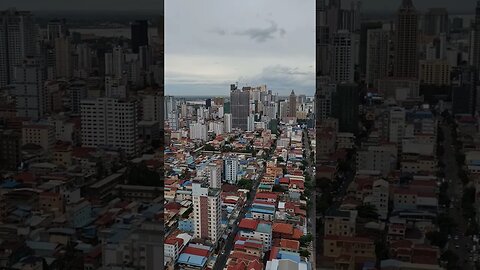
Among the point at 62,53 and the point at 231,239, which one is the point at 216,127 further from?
the point at 62,53

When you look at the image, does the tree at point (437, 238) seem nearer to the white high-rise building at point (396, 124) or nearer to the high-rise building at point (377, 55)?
the white high-rise building at point (396, 124)

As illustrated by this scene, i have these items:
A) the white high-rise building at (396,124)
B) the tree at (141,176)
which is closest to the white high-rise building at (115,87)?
the tree at (141,176)

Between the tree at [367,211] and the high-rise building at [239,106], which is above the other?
the high-rise building at [239,106]

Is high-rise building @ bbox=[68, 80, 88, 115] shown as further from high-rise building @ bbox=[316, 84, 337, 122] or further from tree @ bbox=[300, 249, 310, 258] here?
tree @ bbox=[300, 249, 310, 258]

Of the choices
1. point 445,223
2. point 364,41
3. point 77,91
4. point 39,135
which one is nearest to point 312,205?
point 445,223

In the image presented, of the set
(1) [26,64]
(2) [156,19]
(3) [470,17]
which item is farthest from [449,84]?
(1) [26,64]

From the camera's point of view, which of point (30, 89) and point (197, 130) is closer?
point (30, 89)
